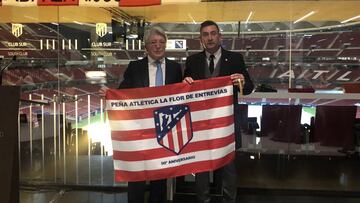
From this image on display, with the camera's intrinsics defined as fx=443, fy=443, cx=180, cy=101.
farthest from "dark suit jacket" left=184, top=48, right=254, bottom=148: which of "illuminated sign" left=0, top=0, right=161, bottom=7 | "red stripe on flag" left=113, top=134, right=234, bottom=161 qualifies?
"illuminated sign" left=0, top=0, right=161, bottom=7

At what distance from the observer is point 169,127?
2.98m

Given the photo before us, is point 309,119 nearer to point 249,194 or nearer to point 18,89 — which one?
point 249,194

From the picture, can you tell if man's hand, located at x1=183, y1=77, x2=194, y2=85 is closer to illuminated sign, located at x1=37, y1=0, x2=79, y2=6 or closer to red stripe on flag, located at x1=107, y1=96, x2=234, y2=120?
red stripe on flag, located at x1=107, y1=96, x2=234, y2=120

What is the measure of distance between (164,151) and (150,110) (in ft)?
0.96

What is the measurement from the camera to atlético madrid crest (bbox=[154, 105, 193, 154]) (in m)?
2.98

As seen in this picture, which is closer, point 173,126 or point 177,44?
point 173,126

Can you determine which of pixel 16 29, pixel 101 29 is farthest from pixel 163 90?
pixel 16 29

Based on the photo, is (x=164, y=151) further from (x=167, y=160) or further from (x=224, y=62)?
(x=224, y=62)

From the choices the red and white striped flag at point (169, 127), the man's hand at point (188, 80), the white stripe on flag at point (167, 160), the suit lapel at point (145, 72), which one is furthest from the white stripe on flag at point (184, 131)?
the suit lapel at point (145, 72)

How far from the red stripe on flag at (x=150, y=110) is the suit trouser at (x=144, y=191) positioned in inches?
18.6

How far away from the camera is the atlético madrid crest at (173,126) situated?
2.98m

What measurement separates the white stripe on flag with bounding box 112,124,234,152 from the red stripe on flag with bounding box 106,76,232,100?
30cm

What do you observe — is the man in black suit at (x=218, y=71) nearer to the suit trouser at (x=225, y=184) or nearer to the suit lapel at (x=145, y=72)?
the suit trouser at (x=225, y=184)

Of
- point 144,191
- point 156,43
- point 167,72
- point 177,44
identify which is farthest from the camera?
point 177,44
